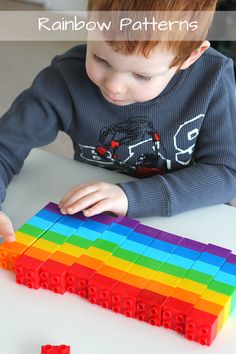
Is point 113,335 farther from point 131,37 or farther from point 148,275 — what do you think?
point 131,37

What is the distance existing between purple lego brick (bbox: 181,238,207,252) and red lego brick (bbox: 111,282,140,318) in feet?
0.36

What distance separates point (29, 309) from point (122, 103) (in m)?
0.34

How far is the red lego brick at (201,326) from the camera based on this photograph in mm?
714

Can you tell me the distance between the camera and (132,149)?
1079 mm

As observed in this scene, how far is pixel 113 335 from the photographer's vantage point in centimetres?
73

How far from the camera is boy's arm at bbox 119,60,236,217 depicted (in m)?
0.94

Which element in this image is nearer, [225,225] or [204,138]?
[225,225]

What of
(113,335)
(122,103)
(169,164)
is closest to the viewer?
(113,335)

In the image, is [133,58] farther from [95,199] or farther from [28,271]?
[28,271]

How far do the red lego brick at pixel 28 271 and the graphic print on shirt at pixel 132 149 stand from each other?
331 millimetres

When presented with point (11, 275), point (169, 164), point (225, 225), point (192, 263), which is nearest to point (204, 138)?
point (169, 164)

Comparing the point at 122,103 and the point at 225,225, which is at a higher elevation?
the point at 122,103

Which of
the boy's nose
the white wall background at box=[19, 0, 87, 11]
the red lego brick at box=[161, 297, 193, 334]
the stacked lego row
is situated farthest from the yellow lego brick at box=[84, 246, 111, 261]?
the white wall background at box=[19, 0, 87, 11]

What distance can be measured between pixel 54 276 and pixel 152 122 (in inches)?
14.3
